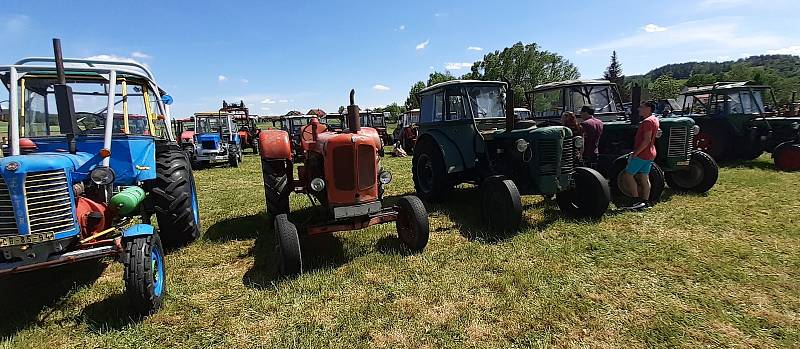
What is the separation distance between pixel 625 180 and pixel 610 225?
1016 mm

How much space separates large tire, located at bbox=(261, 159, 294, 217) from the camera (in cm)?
468

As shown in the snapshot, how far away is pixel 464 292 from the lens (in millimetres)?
3273

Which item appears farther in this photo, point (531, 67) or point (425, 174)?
point (531, 67)

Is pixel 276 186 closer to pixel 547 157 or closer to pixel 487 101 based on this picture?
pixel 547 157

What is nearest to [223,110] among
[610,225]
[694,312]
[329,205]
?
[329,205]

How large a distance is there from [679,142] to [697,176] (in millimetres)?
Result: 753

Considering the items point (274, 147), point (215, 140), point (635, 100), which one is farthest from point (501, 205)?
point (215, 140)

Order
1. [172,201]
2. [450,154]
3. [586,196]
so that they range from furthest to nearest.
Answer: [450,154], [586,196], [172,201]

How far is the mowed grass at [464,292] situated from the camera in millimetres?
2664

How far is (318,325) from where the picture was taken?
9.19 feet

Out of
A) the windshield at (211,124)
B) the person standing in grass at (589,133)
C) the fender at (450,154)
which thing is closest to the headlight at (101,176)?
the fender at (450,154)

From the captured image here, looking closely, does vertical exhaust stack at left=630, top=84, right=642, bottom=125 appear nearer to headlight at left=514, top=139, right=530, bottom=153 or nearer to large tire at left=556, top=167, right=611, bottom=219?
large tire at left=556, top=167, right=611, bottom=219

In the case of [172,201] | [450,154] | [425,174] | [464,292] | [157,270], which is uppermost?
[450,154]

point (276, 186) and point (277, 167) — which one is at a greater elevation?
point (277, 167)
